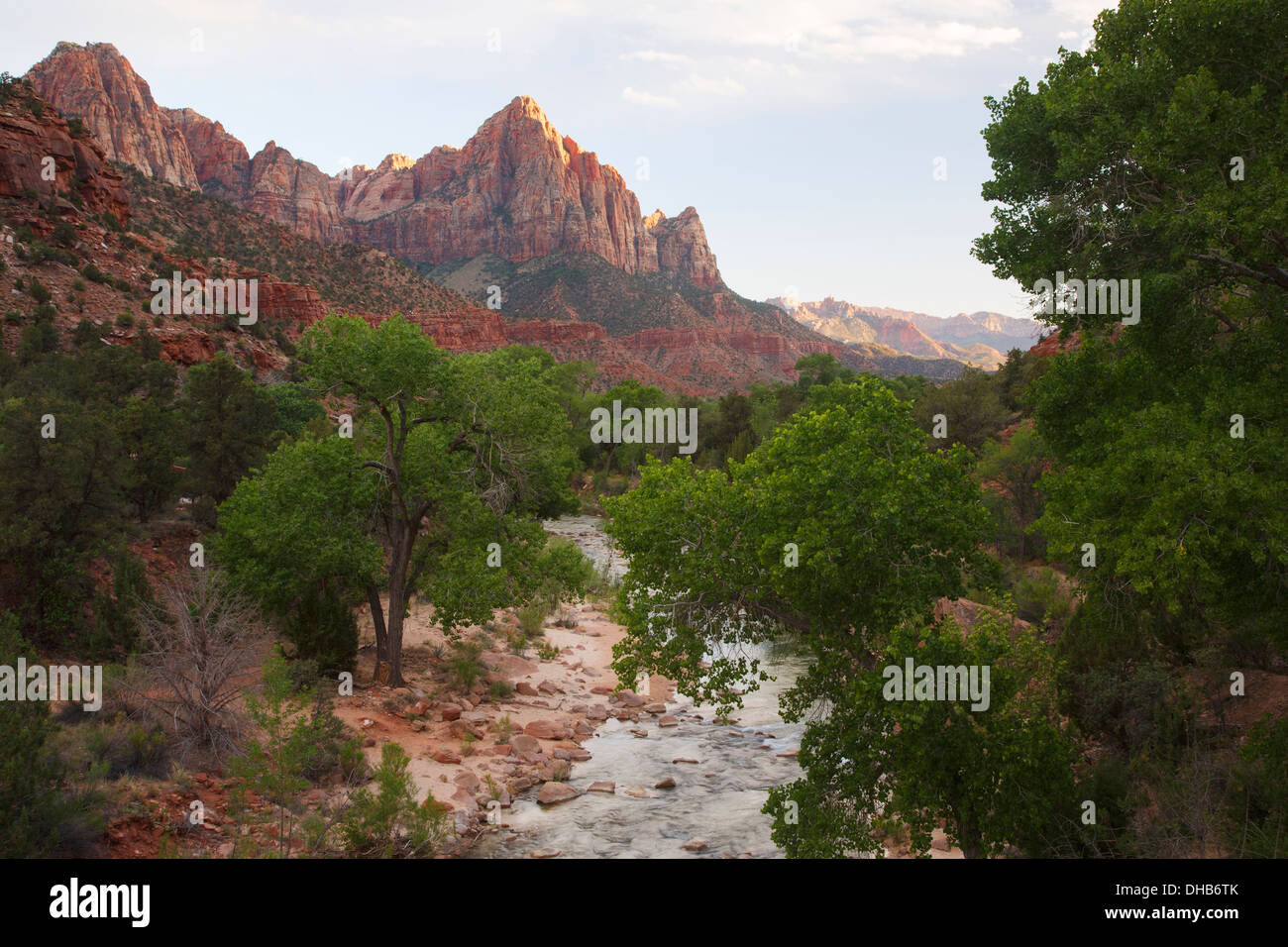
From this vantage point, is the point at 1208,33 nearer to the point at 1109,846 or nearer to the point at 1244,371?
the point at 1244,371

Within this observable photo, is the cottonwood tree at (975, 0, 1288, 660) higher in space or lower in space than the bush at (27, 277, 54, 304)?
lower

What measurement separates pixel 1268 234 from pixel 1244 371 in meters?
1.80

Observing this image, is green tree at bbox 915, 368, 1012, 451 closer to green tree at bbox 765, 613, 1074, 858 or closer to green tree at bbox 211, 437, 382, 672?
green tree at bbox 211, 437, 382, 672

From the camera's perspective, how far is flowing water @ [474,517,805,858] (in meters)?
13.4

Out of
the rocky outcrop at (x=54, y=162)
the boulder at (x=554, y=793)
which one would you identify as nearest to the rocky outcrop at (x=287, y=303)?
the rocky outcrop at (x=54, y=162)

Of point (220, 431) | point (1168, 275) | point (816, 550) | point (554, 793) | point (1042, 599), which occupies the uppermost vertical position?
point (1168, 275)

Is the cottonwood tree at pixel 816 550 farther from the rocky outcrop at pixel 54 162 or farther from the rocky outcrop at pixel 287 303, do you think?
the rocky outcrop at pixel 287 303

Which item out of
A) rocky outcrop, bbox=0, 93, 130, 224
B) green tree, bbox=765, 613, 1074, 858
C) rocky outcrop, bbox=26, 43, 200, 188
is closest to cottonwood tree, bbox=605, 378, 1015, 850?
green tree, bbox=765, 613, 1074, 858
